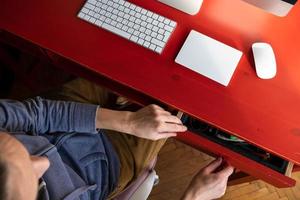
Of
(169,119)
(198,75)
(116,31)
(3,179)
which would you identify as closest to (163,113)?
(169,119)

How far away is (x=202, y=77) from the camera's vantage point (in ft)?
3.15

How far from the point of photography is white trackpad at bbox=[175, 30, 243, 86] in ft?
3.15

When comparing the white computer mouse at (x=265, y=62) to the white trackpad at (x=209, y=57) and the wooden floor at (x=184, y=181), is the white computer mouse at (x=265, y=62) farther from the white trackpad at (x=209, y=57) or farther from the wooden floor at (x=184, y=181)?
the wooden floor at (x=184, y=181)

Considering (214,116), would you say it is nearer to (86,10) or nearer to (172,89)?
(172,89)

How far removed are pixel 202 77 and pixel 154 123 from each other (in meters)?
0.17

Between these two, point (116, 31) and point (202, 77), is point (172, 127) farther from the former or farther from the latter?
point (116, 31)

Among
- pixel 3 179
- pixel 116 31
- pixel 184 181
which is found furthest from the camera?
pixel 184 181

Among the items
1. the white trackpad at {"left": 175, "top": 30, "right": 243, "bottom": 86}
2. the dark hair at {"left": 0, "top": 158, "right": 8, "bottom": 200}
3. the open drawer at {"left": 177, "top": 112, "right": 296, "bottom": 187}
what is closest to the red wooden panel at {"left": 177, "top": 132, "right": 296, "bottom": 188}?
the open drawer at {"left": 177, "top": 112, "right": 296, "bottom": 187}

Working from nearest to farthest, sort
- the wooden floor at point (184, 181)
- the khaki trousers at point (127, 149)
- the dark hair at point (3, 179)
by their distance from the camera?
the dark hair at point (3, 179) → the khaki trousers at point (127, 149) → the wooden floor at point (184, 181)

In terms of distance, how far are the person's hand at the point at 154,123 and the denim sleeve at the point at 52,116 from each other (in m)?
0.11

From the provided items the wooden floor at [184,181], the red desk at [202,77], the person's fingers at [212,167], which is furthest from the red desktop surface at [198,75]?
the wooden floor at [184,181]

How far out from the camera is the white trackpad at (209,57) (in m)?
0.96

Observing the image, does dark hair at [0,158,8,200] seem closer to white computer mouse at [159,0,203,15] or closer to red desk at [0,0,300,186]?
A: red desk at [0,0,300,186]

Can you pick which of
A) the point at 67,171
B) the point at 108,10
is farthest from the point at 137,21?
the point at 67,171
